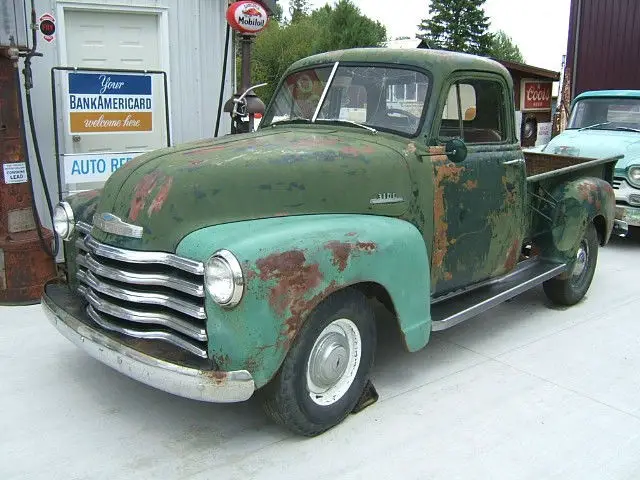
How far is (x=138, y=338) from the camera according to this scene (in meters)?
3.14

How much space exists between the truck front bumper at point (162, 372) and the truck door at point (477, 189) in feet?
5.48

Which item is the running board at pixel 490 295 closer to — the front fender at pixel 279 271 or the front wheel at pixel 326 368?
the front wheel at pixel 326 368

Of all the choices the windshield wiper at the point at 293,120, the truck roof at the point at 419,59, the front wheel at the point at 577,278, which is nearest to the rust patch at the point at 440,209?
the truck roof at the point at 419,59

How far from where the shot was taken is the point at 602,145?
803 cm

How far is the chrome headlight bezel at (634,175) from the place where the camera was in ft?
24.9

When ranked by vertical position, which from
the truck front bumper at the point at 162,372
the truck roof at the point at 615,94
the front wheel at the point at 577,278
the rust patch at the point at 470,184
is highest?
the truck roof at the point at 615,94

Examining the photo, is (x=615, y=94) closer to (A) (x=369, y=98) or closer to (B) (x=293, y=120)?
(A) (x=369, y=98)

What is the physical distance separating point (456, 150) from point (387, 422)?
1691mm

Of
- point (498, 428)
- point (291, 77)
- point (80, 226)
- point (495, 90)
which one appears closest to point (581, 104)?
point (495, 90)

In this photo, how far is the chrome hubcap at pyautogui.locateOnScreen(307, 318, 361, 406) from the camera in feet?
10.7

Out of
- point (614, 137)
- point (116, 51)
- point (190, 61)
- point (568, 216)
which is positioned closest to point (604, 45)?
point (614, 137)

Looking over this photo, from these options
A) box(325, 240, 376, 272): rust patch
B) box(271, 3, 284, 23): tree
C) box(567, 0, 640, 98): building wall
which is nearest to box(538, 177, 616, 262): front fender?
box(325, 240, 376, 272): rust patch

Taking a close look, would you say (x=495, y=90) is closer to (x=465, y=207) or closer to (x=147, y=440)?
(x=465, y=207)

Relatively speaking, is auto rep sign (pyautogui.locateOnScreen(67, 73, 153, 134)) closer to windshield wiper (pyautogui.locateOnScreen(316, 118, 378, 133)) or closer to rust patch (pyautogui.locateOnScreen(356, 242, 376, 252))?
windshield wiper (pyautogui.locateOnScreen(316, 118, 378, 133))
